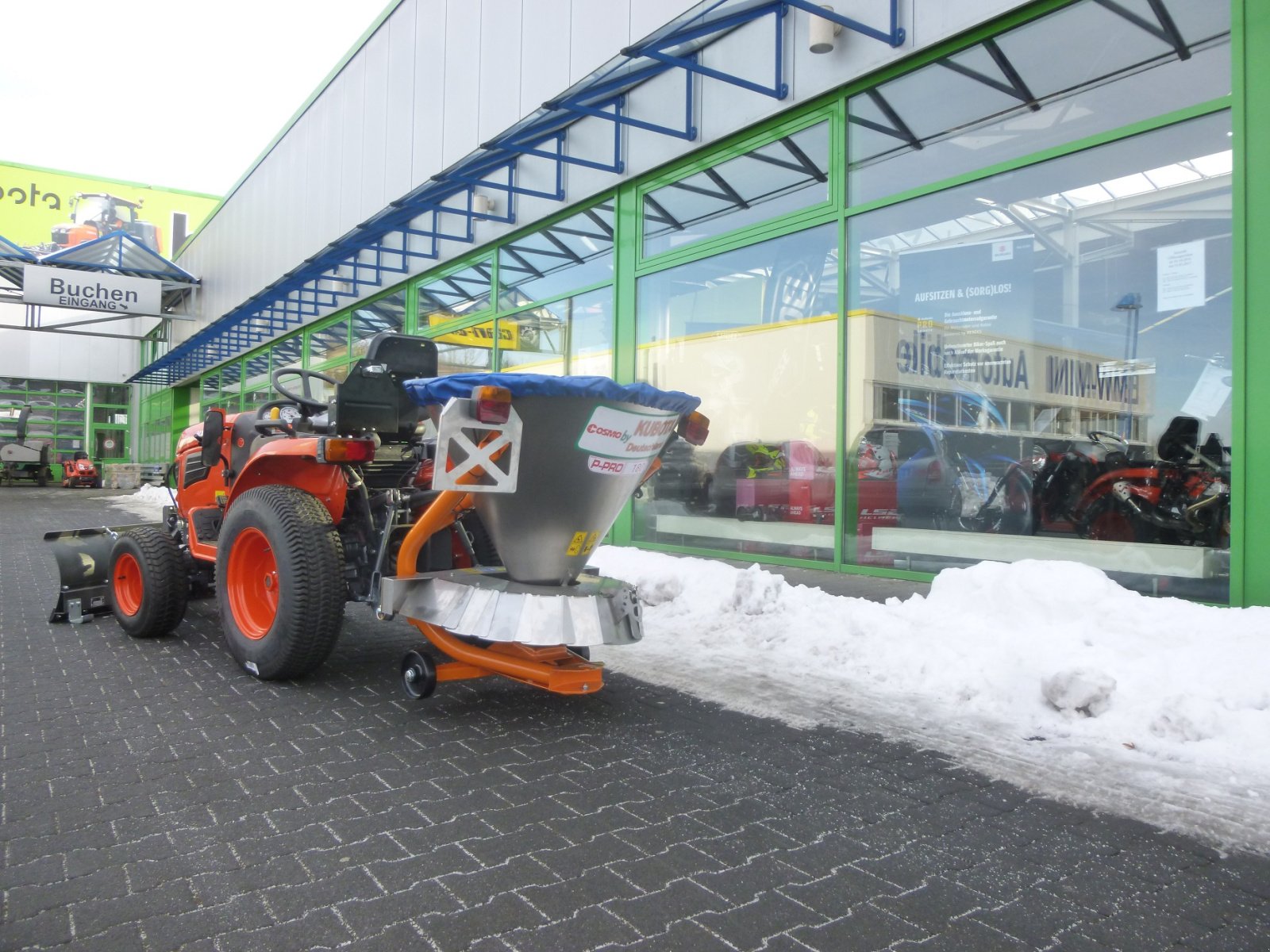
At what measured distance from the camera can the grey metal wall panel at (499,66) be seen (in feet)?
34.6

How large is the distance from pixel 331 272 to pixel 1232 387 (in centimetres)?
1480

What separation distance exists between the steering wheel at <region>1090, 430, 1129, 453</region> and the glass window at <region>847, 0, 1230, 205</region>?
6.21ft

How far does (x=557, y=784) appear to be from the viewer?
3.01 meters

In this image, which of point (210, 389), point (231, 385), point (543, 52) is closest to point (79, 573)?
point (543, 52)

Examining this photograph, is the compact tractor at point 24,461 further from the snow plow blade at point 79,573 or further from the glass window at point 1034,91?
the glass window at point 1034,91

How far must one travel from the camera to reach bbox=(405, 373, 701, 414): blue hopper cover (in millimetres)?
3416

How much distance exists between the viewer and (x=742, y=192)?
26.4 ft

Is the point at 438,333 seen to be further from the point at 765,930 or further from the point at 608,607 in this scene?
the point at 765,930

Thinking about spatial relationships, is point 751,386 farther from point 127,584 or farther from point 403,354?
point 127,584

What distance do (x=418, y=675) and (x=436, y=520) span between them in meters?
0.67

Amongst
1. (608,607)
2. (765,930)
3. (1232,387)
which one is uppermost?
(1232,387)

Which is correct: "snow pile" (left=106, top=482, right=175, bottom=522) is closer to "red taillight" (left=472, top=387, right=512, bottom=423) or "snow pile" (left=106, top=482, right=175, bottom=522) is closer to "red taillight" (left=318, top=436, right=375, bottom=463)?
"red taillight" (left=318, top=436, right=375, bottom=463)

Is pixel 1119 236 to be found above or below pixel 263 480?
above

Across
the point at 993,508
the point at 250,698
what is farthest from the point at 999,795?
the point at 993,508
